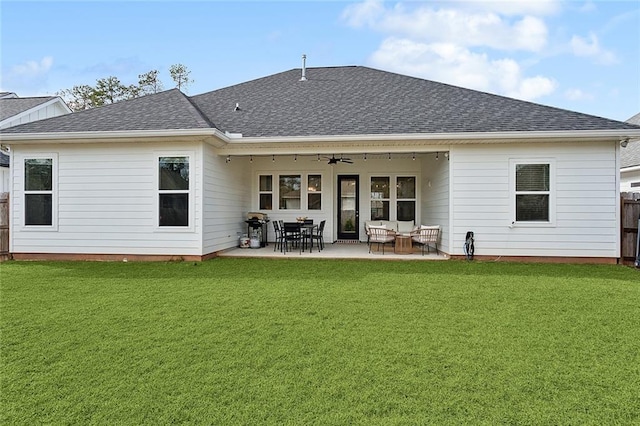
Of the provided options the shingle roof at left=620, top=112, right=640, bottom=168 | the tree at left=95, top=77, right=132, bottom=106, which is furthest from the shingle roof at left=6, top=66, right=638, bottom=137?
the tree at left=95, top=77, right=132, bottom=106

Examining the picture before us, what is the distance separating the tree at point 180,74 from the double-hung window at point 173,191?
80.3 ft

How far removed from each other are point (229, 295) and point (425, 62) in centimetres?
2053

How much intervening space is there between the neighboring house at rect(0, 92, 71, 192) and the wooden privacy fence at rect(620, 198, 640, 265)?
17996 mm

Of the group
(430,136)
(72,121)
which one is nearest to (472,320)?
(430,136)

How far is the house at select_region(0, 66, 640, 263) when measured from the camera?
7883mm

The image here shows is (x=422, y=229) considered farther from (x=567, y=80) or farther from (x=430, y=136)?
(x=567, y=80)

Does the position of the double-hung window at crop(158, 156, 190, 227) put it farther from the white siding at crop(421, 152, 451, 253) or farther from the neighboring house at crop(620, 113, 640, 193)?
the neighboring house at crop(620, 113, 640, 193)

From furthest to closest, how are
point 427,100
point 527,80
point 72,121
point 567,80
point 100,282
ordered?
point 527,80, point 567,80, point 427,100, point 72,121, point 100,282

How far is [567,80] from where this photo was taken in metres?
14.9

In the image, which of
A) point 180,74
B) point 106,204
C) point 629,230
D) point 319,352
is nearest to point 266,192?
point 106,204

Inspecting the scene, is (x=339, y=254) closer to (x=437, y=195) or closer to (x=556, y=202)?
(x=437, y=195)

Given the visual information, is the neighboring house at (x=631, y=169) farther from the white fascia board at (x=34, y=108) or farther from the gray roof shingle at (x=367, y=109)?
the white fascia board at (x=34, y=108)

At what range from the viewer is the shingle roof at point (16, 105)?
1512cm

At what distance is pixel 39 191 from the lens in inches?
334
